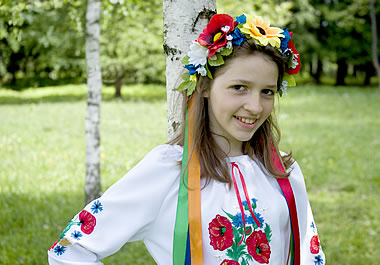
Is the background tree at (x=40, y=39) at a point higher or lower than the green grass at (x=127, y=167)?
higher

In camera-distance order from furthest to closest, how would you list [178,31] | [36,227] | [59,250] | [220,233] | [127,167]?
[127,167], [36,227], [178,31], [220,233], [59,250]

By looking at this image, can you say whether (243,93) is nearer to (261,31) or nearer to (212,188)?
(261,31)

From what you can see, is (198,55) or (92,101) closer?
(198,55)

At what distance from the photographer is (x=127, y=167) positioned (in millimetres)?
6598

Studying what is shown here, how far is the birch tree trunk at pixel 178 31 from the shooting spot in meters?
2.29

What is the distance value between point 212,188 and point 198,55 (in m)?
0.53

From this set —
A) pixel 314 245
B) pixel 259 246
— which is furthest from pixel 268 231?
pixel 314 245

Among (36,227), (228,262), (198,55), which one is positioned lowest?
(36,227)

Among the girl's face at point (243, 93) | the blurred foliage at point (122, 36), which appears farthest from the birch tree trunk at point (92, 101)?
the girl's face at point (243, 93)

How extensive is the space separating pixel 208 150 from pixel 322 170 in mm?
5590

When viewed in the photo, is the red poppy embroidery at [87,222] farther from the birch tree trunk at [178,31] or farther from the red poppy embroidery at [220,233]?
the birch tree trunk at [178,31]

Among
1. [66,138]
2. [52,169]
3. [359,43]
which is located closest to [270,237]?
[52,169]

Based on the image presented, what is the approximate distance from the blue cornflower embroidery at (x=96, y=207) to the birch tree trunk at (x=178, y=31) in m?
0.64

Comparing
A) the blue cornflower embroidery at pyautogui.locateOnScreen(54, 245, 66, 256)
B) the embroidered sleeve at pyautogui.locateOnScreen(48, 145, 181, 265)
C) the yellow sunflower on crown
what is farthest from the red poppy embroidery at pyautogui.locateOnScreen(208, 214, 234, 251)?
the yellow sunflower on crown
